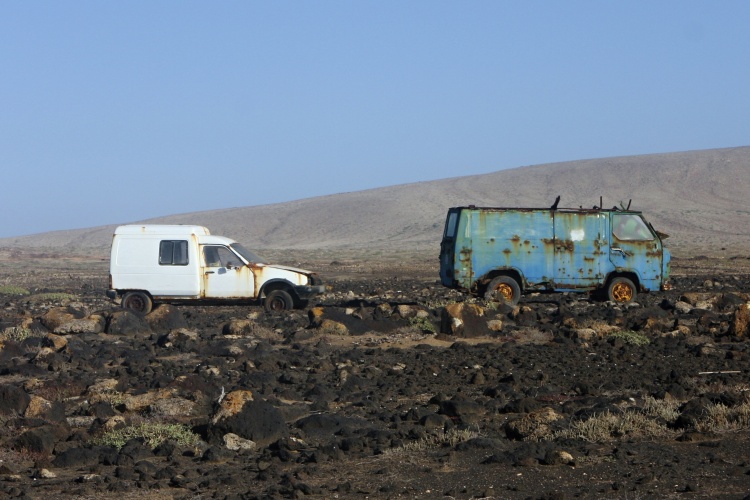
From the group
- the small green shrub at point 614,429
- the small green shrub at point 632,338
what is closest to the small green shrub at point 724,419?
the small green shrub at point 614,429

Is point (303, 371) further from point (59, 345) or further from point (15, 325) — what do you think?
point (15, 325)

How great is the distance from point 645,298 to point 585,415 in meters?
15.8

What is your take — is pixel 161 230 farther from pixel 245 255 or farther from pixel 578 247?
pixel 578 247

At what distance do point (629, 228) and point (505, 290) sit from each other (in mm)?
2986

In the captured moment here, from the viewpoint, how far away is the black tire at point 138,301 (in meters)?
22.2

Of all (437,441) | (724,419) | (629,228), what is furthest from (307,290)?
(724,419)

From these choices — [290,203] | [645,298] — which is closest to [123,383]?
[645,298]

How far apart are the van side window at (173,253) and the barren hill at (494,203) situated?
5941cm

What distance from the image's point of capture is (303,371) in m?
14.2

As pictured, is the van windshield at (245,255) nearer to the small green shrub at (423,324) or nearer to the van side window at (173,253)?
the van side window at (173,253)

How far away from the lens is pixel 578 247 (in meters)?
21.8

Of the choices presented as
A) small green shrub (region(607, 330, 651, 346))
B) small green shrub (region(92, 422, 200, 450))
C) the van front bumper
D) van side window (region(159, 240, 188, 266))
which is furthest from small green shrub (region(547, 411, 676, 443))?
van side window (region(159, 240, 188, 266))

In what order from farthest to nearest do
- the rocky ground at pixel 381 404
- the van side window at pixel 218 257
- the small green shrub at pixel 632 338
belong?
1. the van side window at pixel 218 257
2. the small green shrub at pixel 632 338
3. the rocky ground at pixel 381 404

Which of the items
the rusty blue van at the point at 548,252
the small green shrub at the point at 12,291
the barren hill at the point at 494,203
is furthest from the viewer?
the barren hill at the point at 494,203
